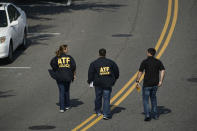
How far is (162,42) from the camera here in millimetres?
24641

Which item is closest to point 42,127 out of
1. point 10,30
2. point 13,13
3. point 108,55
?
point 10,30

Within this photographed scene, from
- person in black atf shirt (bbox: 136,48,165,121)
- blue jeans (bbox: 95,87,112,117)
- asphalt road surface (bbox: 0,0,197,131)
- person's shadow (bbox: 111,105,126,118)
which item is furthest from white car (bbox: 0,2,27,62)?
person in black atf shirt (bbox: 136,48,165,121)

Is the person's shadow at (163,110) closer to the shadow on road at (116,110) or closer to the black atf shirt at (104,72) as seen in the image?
the shadow on road at (116,110)

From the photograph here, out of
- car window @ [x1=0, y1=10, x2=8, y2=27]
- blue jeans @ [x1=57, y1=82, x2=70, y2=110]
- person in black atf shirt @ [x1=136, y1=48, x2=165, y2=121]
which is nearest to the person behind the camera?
person in black atf shirt @ [x1=136, y1=48, x2=165, y2=121]

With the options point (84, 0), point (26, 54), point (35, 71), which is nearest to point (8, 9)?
point (26, 54)

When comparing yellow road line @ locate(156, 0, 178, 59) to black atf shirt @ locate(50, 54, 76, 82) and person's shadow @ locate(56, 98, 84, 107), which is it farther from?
black atf shirt @ locate(50, 54, 76, 82)

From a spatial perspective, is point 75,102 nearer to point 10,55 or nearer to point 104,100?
point 104,100

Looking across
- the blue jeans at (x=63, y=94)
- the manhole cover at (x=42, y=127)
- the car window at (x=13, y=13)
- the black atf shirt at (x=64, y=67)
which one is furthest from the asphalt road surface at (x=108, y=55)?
the car window at (x=13, y=13)

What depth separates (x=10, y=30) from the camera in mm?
22391

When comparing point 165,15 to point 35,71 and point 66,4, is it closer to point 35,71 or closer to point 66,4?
point 66,4

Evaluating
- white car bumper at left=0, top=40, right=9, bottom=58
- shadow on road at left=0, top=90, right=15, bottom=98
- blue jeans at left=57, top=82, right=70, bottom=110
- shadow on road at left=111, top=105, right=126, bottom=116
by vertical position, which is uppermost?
white car bumper at left=0, top=40, right=9, bottom=58

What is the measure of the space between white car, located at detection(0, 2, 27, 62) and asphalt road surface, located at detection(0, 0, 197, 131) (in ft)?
1.62

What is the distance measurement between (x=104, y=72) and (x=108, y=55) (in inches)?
290

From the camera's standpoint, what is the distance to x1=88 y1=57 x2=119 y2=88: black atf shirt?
15.5 metres
